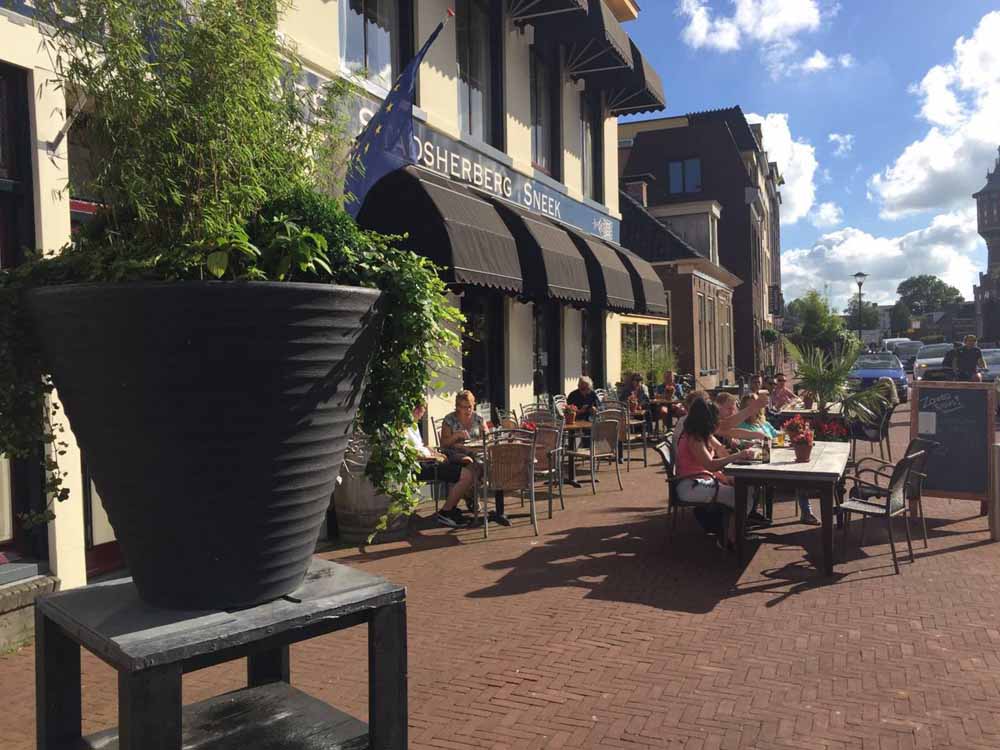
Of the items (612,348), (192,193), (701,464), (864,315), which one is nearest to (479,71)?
(612,348)

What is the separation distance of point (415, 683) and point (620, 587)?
2073 mm

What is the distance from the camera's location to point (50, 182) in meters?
4.93

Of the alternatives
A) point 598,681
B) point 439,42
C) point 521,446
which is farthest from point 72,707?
point 439,42

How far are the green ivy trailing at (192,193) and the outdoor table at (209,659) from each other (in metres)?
0.45

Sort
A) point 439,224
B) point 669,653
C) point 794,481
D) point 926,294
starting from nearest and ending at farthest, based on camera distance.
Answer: point 669,653 < point 794,481 < point 439,224 < point 926,294

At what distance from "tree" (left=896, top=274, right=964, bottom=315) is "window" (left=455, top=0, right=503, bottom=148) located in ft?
388

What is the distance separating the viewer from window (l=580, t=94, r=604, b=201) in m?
14.6

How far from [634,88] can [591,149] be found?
4.33 ft

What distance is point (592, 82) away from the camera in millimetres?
14352

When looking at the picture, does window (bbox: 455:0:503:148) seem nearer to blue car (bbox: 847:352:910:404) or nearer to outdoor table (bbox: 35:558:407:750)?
outdoor table (bbox: 35:558:407:750)

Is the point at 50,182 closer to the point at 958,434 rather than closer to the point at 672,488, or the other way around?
the point at 672,488

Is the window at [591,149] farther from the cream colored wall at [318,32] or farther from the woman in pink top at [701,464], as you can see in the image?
the woman in pink top at [701,464]

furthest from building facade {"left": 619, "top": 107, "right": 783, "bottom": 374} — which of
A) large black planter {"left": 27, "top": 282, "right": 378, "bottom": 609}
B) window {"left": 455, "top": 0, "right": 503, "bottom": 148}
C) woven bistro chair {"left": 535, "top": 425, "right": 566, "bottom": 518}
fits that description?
large black planter {"left": 27, "top": 282, "right": 378, "bottom": 609}

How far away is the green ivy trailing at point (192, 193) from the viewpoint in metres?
1.86
